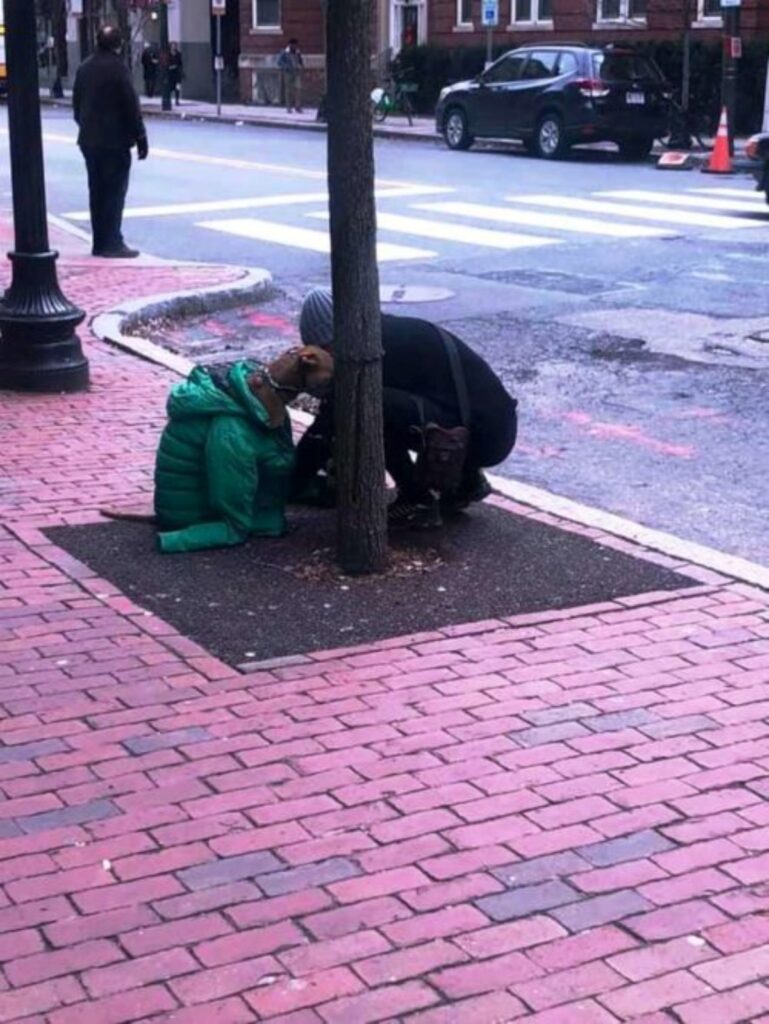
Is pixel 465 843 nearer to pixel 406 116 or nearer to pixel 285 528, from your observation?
pixel 285 528

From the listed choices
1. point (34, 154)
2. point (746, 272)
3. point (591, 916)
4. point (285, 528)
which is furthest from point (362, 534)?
point (746, 272)

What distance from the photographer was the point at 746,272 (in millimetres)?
14453

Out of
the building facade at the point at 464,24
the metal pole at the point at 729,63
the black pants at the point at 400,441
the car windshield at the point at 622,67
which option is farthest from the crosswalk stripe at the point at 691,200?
the black pants at the point at 400,441

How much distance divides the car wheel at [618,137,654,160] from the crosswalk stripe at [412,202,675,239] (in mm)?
8165

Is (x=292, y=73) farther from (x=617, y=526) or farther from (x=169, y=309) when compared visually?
(x=617, y=526)

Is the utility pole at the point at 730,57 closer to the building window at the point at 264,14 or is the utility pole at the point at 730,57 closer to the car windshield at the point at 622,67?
the car windshield at the point at 622,67

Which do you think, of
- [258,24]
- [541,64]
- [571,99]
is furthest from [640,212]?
[258,24]

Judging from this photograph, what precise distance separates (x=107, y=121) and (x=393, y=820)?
11256 mm

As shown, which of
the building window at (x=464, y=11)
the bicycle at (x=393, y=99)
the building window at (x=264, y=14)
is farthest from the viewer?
the building window at (x=264, y=14)

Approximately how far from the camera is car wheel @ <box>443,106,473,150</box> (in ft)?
97.2

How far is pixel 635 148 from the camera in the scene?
91.1 feet

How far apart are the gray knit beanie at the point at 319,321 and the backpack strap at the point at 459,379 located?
0.46 metres

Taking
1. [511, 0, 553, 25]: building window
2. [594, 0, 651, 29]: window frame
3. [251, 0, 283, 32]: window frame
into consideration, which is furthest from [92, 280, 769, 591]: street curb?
[251, 0, 283, 32]: window frame

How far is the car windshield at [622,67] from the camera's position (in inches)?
1037
